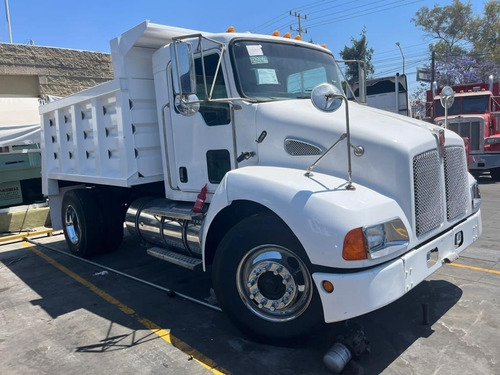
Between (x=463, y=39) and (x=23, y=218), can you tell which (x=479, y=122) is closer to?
(x=23, y=218)

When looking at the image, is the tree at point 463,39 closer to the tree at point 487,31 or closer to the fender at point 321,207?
the tree at point 487,31

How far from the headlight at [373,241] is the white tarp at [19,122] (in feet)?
30.2

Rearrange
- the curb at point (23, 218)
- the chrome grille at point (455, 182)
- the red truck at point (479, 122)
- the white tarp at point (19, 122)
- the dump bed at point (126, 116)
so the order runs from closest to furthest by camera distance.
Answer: the chrome grille at point (455, 182) < the dump bed at point (126, 116) < the curb at point (23, 218) < the white tarp at point (19, 122) < the red truck at point (479, 122)

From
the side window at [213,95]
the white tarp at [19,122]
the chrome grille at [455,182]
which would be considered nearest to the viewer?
the chrome grille at [455,182]

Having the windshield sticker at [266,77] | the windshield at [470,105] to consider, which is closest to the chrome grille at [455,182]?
the windshield sticker at [266,77]

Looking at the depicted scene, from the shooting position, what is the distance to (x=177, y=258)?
4.82 metres

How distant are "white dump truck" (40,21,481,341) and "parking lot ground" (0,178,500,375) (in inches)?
13.1

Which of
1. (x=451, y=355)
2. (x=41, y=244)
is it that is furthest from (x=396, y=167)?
(x=41, y=244)

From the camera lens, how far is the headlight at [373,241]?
294cm

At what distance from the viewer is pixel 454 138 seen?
164 inches

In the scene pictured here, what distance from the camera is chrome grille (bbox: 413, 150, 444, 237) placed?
340 centimetres

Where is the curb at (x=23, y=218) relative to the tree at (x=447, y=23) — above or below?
below

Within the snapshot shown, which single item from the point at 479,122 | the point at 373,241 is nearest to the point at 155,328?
the point at 373,241

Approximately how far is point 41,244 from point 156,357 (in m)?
5.47
